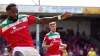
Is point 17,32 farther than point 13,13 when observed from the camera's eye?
Yes

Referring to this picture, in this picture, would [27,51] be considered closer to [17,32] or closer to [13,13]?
[17,32]

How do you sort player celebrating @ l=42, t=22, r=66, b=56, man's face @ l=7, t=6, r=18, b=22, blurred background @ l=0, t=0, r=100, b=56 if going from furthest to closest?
blurred background @ l=0, t=0, r=100, b=56 → player celebrating @ l=42, t=22, r=66, b=56 → man's face @ l=7, t=6, r=18, b=22

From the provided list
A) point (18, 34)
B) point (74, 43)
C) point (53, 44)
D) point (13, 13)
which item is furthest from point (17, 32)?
point (74, 43)

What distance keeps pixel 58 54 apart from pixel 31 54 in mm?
4594

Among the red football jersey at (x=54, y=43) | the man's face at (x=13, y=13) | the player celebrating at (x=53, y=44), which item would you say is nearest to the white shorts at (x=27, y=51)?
the man's face at (x=13, y=13)

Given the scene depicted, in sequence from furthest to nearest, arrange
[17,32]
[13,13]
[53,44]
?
[53,44], [17,32], [13,13]

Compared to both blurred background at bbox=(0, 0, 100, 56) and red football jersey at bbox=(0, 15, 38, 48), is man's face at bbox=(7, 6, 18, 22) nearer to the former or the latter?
red football jersey at bbox=(0, 15, 38, 48)

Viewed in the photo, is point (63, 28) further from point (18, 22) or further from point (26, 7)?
point (18, 22)

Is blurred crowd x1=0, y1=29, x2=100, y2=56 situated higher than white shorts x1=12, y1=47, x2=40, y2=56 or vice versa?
white shorts x1=12, y1=47, x2=40, y2=56

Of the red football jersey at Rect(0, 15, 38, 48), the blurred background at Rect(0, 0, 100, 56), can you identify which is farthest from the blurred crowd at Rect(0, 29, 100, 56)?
the red football jersey at Rect(0, 15, 38, 48)

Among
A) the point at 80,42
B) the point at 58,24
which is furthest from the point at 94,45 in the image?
the point at 58,24

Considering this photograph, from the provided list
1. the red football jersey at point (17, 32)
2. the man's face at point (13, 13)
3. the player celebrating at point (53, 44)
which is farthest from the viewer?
the player celebrating at point (53, 44)

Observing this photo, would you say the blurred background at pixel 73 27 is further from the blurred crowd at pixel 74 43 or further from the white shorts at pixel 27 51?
the white shorts at pixel 27 51

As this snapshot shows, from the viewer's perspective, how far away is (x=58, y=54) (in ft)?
38.0
